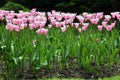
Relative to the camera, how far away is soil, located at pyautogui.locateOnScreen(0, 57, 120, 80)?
7320 mm

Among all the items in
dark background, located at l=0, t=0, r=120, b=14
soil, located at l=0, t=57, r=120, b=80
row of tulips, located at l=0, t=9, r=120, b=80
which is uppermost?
dark background, located at l=0, t=0, r=120, b=14

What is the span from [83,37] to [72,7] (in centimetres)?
668

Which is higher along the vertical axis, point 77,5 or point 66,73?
point 77,5

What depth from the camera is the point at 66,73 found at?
24.7 ft

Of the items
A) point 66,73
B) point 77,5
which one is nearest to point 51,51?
point 66,73

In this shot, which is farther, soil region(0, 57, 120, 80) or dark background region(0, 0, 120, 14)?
dark background region(0, 0, 120, 14)

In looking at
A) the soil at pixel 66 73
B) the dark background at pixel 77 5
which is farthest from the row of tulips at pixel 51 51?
the dark background at pixel 77 5

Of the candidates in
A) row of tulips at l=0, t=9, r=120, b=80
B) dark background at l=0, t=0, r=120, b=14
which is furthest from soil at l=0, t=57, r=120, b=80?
Answer: dark background at l=0, t=0, r=120, b=14

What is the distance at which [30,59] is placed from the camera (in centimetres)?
732

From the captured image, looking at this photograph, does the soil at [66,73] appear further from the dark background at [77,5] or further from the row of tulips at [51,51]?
the dark background at [77,5]

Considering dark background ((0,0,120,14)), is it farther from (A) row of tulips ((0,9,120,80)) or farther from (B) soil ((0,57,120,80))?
(B) soil ((0,57,120,80))

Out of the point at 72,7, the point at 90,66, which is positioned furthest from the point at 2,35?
the point at 72,7

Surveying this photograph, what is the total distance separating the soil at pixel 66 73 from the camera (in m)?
7.32

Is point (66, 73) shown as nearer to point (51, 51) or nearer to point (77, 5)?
point (51, 51)
